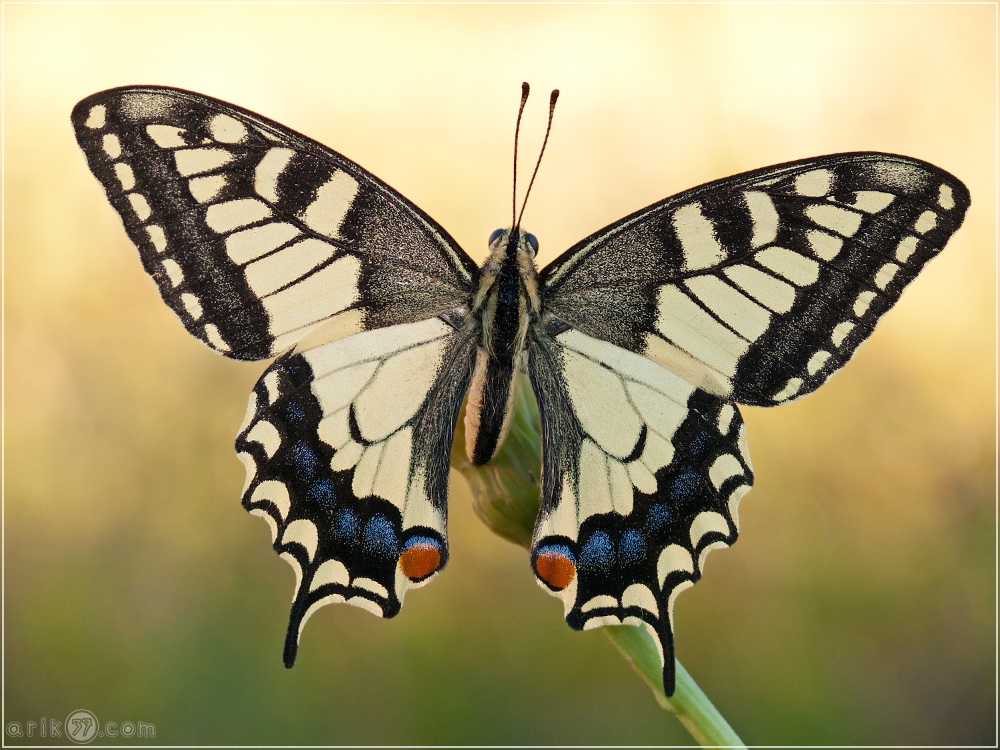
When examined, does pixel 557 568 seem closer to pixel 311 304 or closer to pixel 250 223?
pixel 311 304

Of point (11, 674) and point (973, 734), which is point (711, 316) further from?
point (11, 674)

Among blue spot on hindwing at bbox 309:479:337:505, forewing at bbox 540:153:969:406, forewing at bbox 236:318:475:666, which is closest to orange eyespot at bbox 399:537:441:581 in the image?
forewing at bbox 236:318:475:666

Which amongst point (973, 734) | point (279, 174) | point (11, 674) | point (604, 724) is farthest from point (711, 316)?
point (11, 674)

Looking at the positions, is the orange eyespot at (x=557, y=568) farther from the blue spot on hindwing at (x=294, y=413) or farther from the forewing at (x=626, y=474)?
the blue spot on hindwing at (x=294, y=413)

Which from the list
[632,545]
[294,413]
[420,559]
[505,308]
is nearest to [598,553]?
[632,545]

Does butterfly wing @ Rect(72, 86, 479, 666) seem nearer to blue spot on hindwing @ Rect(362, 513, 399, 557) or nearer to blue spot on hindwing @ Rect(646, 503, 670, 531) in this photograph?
blue spot on hindwing @ Rect(362, 513, 399, 557)

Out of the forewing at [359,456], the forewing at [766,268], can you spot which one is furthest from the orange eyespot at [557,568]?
the forewing at [766,268]
